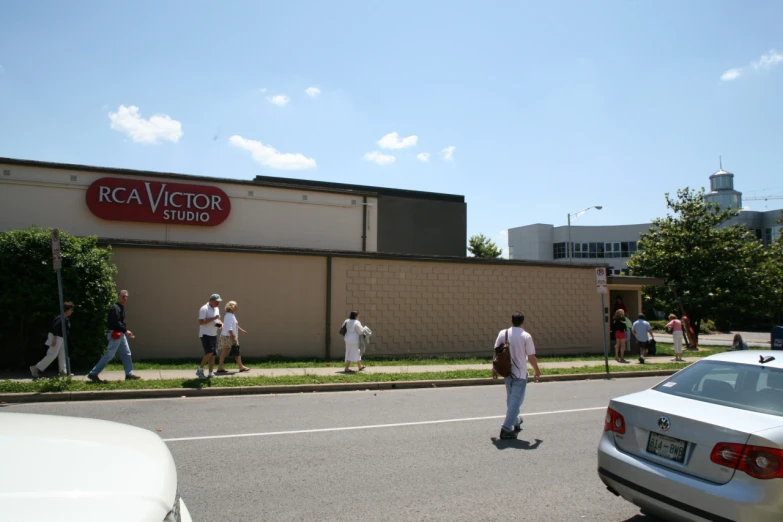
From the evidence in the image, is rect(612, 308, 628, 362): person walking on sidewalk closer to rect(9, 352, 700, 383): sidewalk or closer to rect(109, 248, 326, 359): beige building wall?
rect(9, 352, 700, 383): sidewalk

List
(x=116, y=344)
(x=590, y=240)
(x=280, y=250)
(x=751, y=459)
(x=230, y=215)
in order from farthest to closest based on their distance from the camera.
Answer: (x=590, y=240)
(x=230, y=215)
(x=280, y=250)
(x=116, y=344)
(x=751, y=459)

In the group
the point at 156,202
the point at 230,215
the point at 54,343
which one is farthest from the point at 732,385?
the point at 156,202

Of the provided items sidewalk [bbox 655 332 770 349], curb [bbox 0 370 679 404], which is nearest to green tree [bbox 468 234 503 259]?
sidewalk [bbox 655 332 770 349]

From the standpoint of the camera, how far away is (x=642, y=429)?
188 inches

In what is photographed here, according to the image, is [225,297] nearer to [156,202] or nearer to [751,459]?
[156,202]

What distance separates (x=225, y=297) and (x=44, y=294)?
4.55 m

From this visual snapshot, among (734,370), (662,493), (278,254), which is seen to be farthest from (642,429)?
(278,254)

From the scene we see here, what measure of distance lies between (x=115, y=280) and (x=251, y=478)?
36.7 ft

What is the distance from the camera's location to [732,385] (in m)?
5.12

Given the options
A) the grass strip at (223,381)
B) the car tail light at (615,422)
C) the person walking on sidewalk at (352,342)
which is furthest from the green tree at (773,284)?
the car tail light at (615,422)

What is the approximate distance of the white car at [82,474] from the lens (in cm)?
A: 234

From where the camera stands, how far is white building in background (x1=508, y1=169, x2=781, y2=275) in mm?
69812

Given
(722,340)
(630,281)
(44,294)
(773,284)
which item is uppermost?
(630,281)

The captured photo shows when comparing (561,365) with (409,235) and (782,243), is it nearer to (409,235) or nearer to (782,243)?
(409,235)
